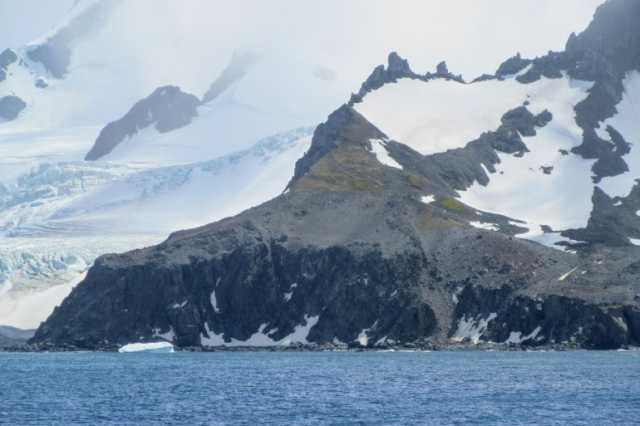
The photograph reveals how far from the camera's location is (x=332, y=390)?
426ft

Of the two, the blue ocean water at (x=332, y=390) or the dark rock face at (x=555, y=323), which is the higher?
the dark rock face at (x=555, y=323)

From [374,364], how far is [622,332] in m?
38.9

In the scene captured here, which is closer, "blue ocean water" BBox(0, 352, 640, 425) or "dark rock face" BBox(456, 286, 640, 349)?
"blue ocean water" BBox(0, 352, 640, 425)

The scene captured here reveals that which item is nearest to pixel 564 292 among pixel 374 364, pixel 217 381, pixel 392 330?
pixel 392 330

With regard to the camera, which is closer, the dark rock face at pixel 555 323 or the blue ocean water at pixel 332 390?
the blue ocean water at pixel 332 390

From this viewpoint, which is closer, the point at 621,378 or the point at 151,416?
the point at 151,416

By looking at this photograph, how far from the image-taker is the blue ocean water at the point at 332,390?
109875mm

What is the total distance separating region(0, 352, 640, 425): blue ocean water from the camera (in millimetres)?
109875

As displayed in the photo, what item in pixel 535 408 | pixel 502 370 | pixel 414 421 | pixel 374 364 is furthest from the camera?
pixel 374 364

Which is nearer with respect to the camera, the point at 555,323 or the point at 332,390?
the point at 332,390

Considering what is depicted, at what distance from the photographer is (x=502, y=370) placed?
150625 mm

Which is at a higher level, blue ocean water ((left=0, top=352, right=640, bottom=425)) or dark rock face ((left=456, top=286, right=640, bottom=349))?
dark rock face ((left=456, top=286, right=640, bottom=349))

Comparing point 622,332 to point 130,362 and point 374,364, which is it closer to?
point 374,364

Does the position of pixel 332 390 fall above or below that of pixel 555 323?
below
